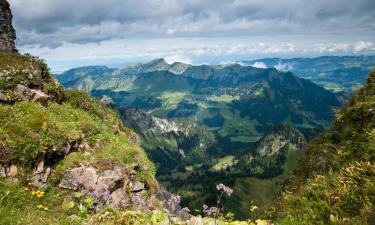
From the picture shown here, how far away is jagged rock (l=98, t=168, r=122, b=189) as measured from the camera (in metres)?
24.1

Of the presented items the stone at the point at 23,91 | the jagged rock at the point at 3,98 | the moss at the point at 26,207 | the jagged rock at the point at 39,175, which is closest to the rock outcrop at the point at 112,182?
the jagged rock at the point at 39,175

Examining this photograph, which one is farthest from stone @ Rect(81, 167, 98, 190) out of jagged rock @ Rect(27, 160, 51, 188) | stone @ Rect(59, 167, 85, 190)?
jagged rock @ Rect(27, 160, 51, 188)

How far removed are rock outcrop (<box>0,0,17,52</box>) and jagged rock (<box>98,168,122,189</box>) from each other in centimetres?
2640

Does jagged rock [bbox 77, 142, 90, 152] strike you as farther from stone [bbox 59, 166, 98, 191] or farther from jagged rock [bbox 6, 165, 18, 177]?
jagged rock [bbox 6, 165, 18, 177]

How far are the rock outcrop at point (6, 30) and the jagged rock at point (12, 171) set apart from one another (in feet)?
A: 90.4

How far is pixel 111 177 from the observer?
24906 mm

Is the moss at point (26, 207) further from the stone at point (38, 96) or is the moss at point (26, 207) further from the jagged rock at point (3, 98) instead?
the stone at point (38, 96)

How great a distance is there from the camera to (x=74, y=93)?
130 feet

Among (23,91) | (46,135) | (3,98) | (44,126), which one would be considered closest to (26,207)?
(46,135)

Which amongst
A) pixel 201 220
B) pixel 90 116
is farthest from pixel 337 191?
Result: pixel 90 116

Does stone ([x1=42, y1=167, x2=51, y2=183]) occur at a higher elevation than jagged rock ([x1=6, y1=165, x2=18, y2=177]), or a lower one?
lower

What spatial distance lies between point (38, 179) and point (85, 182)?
2.85m

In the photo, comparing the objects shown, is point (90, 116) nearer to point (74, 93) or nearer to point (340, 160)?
point (74, 93)

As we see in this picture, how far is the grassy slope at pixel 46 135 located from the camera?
773 inches
